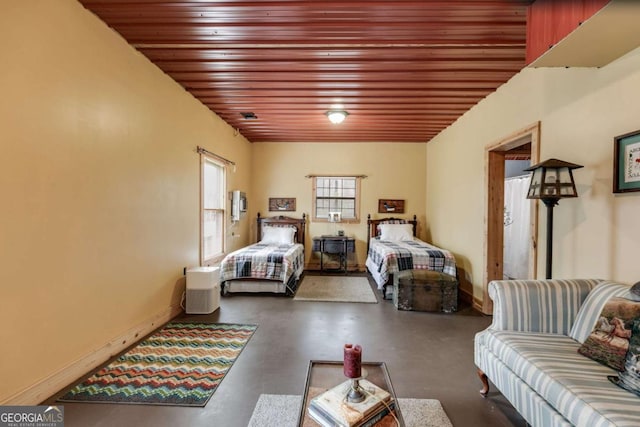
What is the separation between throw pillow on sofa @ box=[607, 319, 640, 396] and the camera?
52.2 inches

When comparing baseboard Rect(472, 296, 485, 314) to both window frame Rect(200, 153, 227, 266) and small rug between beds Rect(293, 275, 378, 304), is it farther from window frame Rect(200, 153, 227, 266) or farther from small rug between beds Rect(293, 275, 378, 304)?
window frame Rect(200, 153, 227, 266)

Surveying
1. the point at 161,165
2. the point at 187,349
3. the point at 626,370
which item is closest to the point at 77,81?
the point at 161,165

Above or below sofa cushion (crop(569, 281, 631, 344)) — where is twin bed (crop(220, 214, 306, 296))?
below

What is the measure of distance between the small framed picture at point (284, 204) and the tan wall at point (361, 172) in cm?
9

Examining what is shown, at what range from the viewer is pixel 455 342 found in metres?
2.90

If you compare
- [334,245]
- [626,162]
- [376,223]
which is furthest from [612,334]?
[376,223]

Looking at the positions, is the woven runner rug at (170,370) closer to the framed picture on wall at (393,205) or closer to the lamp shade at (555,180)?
the lamp shade at (555,180)

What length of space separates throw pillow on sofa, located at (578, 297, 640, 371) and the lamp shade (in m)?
0.86

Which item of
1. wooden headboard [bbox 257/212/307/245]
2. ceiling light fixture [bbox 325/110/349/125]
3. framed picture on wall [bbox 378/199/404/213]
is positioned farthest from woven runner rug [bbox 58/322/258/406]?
framed picture on wall [bbox 378/199/404/213]

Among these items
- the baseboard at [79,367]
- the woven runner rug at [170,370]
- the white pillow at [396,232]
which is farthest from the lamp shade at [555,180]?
the baseboard at [79,367]

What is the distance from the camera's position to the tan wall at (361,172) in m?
6.38

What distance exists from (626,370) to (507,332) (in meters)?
0.62

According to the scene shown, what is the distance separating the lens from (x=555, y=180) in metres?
2.31

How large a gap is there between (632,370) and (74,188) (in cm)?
342
